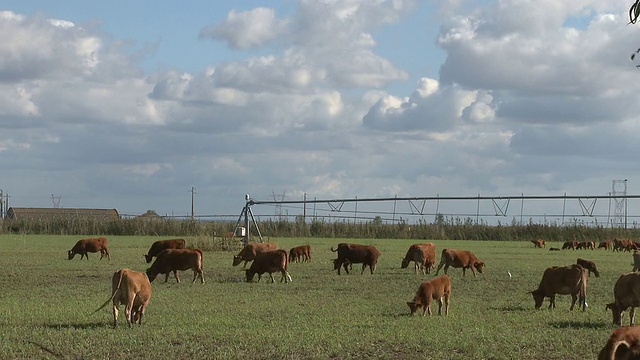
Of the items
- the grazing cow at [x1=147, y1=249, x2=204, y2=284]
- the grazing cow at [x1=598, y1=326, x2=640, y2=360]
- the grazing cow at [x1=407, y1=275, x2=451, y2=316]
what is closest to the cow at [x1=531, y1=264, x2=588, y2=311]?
the grazing cow at [x1=407, y1=275, x2=451, y2=316]

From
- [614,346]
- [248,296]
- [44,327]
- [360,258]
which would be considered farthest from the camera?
[360,258]

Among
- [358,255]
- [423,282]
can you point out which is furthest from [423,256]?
[423,282]

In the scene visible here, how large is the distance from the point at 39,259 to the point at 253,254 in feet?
30.8

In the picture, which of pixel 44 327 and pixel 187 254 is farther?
pixel 187 254

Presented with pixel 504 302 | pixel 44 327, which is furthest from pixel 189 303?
pixel 504 302

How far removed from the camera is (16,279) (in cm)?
2417

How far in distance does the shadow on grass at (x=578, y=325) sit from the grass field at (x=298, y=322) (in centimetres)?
2

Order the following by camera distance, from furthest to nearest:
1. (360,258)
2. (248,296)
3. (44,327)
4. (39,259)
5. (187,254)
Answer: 1. (39,259)
2. (360,258)
3. (187,254)
4. (248,296)
5. (44,327)

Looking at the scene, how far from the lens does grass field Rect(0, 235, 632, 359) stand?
40.4ft

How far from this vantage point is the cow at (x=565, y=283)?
17.0 m

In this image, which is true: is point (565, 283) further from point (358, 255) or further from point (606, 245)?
point (606, 245)

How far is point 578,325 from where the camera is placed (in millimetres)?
15039

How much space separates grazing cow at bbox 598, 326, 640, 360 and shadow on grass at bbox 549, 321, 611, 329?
6.25 metres

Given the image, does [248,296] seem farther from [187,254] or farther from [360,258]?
[360,258]
